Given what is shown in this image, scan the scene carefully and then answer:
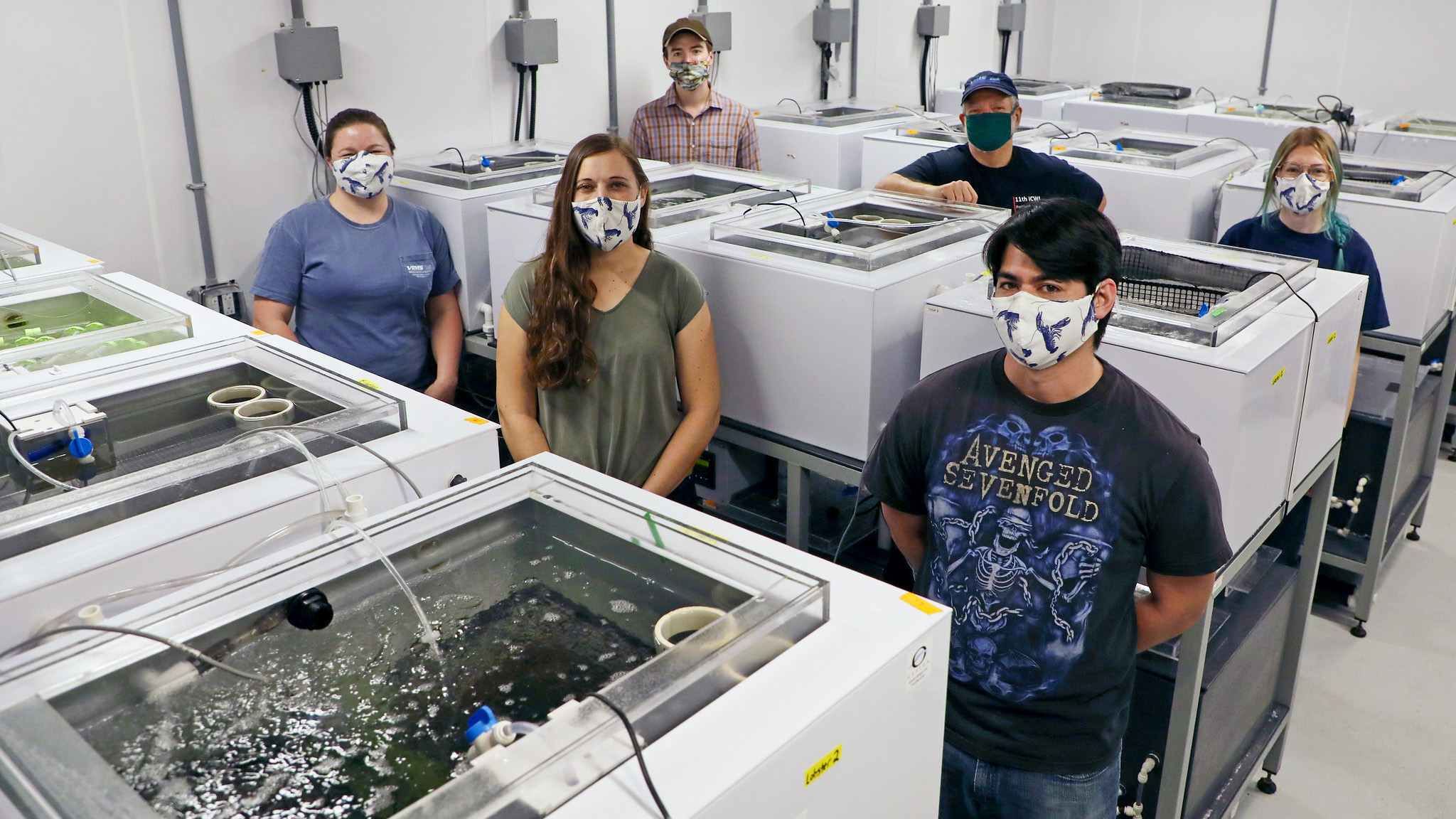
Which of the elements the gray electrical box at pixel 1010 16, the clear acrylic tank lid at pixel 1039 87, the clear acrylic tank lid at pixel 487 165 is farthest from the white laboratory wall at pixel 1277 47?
the clear acrylic tank lid at pixel 487 165

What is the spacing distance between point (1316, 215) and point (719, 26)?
2.34 m

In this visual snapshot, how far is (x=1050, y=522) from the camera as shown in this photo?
1283 millimetres

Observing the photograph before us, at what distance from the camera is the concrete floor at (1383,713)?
219 centimetres

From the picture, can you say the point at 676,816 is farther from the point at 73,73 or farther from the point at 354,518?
the point at 73,73

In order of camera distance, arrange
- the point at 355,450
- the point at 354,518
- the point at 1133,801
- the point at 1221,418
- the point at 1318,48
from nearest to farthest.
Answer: the point at 354,518 → the point at 355,450 → the point at 1221,418 → the point at 1133,801 → the point at 1318,48

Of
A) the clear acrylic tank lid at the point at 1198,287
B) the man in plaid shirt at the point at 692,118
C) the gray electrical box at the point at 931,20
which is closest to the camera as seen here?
the clear acrylic tank lid at the point at 1198,287

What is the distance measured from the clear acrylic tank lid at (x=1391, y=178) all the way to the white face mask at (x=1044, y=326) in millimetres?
1551

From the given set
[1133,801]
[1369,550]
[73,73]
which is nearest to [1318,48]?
[1369,550]

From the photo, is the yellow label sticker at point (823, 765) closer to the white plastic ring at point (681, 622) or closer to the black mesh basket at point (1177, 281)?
the white plastic ring at point (681, 622)

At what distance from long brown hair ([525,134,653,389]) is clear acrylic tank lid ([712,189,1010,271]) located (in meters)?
0.28

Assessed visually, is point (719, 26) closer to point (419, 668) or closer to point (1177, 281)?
point (1177, 281)

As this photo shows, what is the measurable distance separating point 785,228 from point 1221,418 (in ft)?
3.10

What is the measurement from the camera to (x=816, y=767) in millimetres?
837

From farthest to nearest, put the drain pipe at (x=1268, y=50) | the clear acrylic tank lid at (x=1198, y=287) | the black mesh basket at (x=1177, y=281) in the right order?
1. the drain pipe at (x=1268, y=50)
2. the black mesh basket at (x=1177, y=281)
3. the clear acrylic tank lid at (x=1198, y=287)
